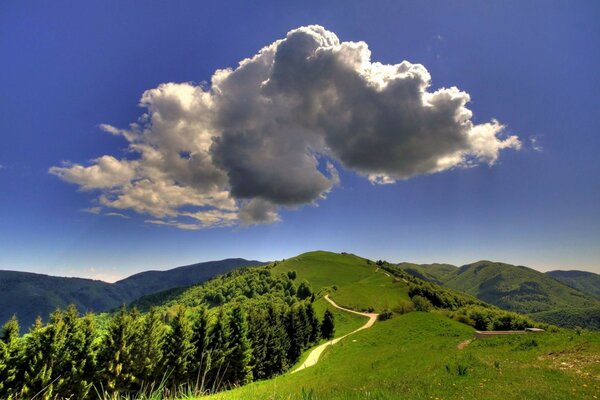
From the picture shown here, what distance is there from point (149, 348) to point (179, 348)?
15.1 ft

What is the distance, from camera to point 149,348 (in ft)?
147

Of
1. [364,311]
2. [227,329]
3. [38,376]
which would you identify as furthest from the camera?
[364,311]

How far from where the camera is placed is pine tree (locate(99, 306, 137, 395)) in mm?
40531

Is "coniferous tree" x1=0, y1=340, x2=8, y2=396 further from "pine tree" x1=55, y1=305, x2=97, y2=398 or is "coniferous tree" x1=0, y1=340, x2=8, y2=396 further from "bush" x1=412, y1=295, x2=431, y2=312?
"bush" x1=412, y1=295, x2=431, y2=312

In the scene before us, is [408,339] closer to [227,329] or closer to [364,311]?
[227,329]

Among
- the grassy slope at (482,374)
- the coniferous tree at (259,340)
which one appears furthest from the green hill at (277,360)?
the coniferous tree at (259,340)

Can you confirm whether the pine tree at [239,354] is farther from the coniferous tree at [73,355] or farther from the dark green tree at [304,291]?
the dark green tree at [304,291]

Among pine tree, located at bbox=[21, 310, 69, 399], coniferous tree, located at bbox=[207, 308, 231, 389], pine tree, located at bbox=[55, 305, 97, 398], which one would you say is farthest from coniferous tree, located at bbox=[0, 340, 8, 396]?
coniferous tree, located at bbox=[207, 308, 231, 389]

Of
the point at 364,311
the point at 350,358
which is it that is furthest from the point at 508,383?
the point at 364,311

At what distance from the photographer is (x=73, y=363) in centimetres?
3753

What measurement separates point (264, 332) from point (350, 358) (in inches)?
1011

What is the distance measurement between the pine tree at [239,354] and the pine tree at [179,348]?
773 cm

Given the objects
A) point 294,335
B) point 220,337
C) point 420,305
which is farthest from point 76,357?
point 420,305

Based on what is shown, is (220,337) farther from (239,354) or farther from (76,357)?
(76,357)
